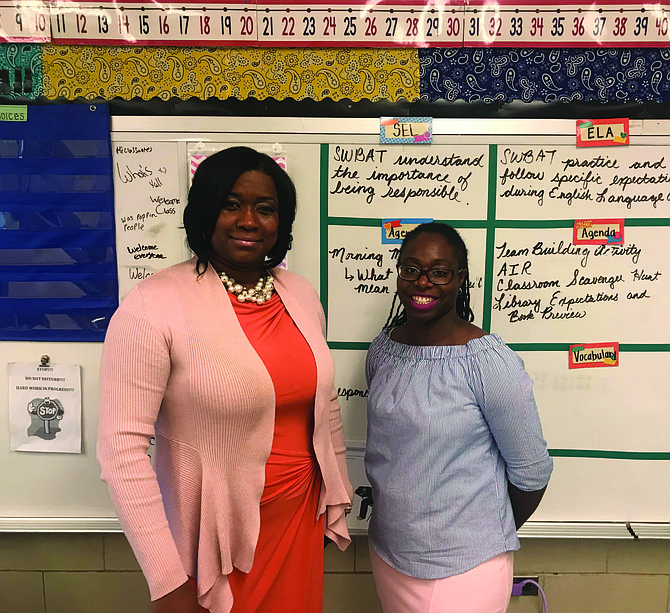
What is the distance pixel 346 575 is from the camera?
1574mm

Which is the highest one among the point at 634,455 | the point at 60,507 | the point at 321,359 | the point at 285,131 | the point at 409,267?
the point at 285,131

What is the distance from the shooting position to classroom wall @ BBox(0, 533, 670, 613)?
5.07 feet

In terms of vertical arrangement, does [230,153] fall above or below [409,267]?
above

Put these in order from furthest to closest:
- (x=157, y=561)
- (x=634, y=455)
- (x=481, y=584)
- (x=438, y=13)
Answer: (x=634, y=455) < (x=438, y=13) < (x=481, y=584) < (x=157, y=561)

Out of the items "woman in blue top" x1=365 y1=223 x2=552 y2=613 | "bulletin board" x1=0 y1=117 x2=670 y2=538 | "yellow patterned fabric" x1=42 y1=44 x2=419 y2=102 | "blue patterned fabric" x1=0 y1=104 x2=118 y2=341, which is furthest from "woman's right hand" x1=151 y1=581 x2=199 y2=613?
"yellow patterned fabric" x1=42 y1=44 x2=419 y2=102

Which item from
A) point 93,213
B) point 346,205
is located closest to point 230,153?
point 346,205

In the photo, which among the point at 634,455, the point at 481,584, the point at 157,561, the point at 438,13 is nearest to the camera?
the point at 157,561

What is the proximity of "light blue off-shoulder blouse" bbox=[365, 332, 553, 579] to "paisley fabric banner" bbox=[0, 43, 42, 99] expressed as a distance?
1.26m

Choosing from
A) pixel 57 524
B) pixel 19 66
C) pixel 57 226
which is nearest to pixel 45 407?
pixel 57 524

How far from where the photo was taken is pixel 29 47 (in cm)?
135

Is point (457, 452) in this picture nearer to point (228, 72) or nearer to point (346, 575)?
point (346, 575)

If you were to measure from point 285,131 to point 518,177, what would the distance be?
65 centimetres

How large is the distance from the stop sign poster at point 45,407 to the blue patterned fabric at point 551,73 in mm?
1320

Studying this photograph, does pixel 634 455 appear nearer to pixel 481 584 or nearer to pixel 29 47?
pixel 481 584
